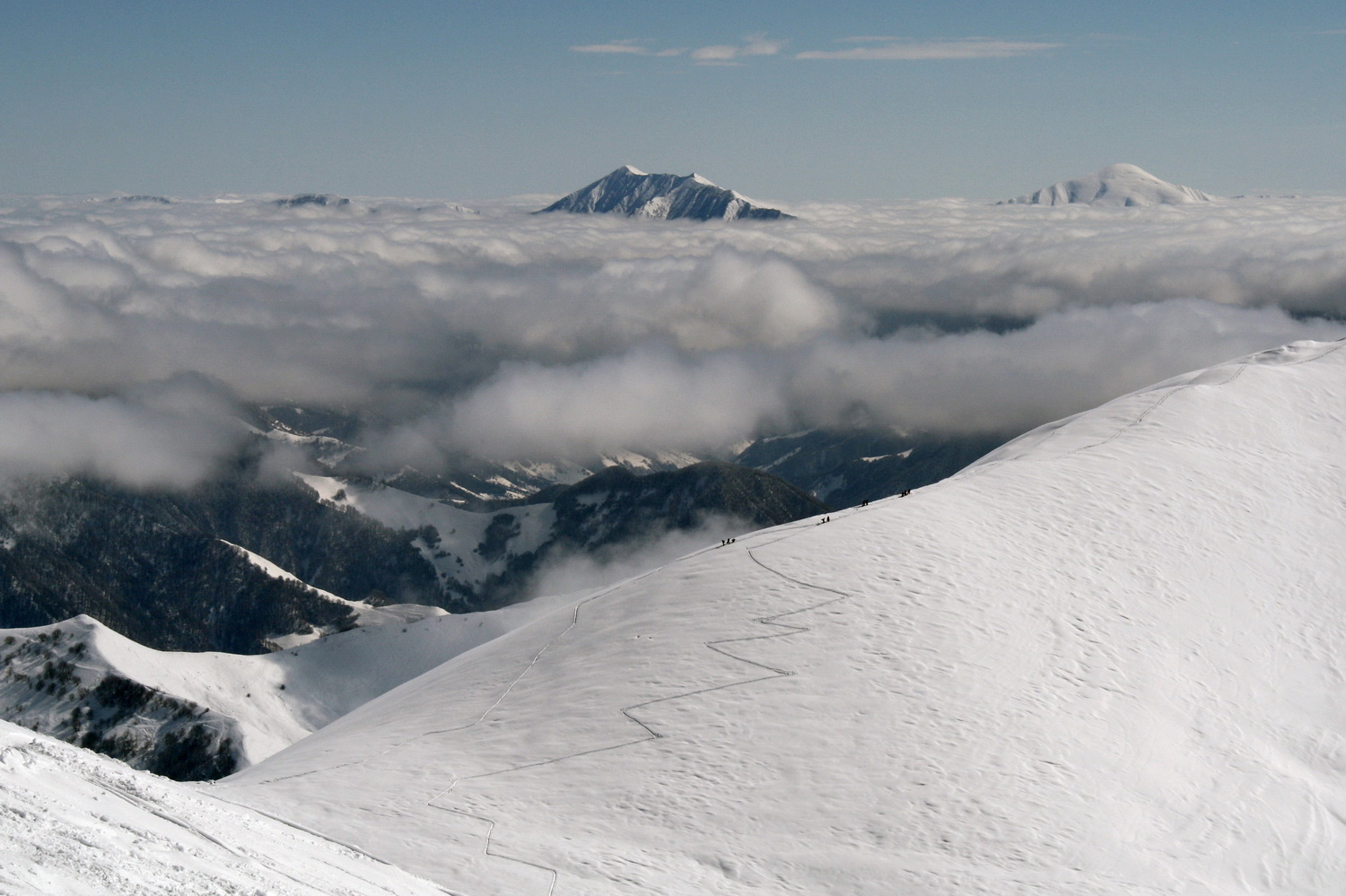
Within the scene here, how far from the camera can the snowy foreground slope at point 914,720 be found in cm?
3053

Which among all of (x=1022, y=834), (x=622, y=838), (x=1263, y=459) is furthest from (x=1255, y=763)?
(x=1263, y=459)

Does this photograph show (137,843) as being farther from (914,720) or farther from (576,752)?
(914,720)

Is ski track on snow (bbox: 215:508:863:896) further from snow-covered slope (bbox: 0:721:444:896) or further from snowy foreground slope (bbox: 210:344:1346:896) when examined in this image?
snow-covered slope (bbox: 0:721:444:896)

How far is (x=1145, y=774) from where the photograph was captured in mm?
35406

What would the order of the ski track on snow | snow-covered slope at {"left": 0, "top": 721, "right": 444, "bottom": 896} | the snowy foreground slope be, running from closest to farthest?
snow-covered slope at {"left": 0, "top": 721, "right": 444, "bottom": 896} < the ski track on snow < the snowy foreground slope

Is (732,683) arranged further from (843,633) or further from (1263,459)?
(1263,459)

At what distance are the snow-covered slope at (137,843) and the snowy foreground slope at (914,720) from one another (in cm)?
355

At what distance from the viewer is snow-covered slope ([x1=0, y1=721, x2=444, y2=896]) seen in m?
17.8

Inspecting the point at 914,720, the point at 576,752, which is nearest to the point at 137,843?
the point at 576,752

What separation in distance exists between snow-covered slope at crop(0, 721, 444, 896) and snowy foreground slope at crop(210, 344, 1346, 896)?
3552mm

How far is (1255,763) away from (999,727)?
34.0 feet

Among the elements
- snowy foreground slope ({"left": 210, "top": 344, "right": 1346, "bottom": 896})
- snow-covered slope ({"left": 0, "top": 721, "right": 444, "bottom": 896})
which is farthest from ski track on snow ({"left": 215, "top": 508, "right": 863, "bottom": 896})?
snow-covered slope ({"left": 0, "top": 721, "right": 444, "bottom": 896})

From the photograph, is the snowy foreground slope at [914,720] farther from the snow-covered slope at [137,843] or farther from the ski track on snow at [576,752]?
the snow-covered slope at [137,843]

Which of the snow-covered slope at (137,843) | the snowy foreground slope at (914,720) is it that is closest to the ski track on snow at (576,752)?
the snowy foreground slope at (914,720)
